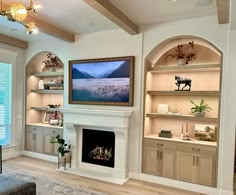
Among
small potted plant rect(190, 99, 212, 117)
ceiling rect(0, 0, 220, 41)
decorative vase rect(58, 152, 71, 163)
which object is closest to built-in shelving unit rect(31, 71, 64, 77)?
ceiling rect(0, 0, 220, 41)

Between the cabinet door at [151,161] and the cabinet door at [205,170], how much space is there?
754mm

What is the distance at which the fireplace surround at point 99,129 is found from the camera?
165 inches

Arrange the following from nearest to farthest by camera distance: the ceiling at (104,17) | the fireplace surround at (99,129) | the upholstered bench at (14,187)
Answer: the upholstered bench at (14,187), the ceiling at (104,17), the fireplace surround at (99,129)

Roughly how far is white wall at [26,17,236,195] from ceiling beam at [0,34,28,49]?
0.52 ft

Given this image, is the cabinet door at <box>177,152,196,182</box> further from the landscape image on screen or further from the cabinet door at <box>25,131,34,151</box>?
the cabinet door at <box>25,131,34,151</box>

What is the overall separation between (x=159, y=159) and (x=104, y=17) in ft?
9.79

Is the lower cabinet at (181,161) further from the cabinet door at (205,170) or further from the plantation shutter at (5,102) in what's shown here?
the plantation shutter at (5,102)

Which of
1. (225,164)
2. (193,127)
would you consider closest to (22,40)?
(193,127)

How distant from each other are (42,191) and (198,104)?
340cm

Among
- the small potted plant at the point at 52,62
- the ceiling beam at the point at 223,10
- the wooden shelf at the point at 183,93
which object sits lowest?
the wooden shelf at the point at 183,93

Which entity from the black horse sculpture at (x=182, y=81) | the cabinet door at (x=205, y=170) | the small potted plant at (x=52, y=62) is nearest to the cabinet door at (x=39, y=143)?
the small potted plant at (x=52, y=62)

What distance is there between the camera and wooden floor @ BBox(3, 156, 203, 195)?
145 inches

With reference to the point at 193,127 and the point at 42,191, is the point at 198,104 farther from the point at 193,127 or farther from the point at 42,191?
the point at 42,191

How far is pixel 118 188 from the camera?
381cm
